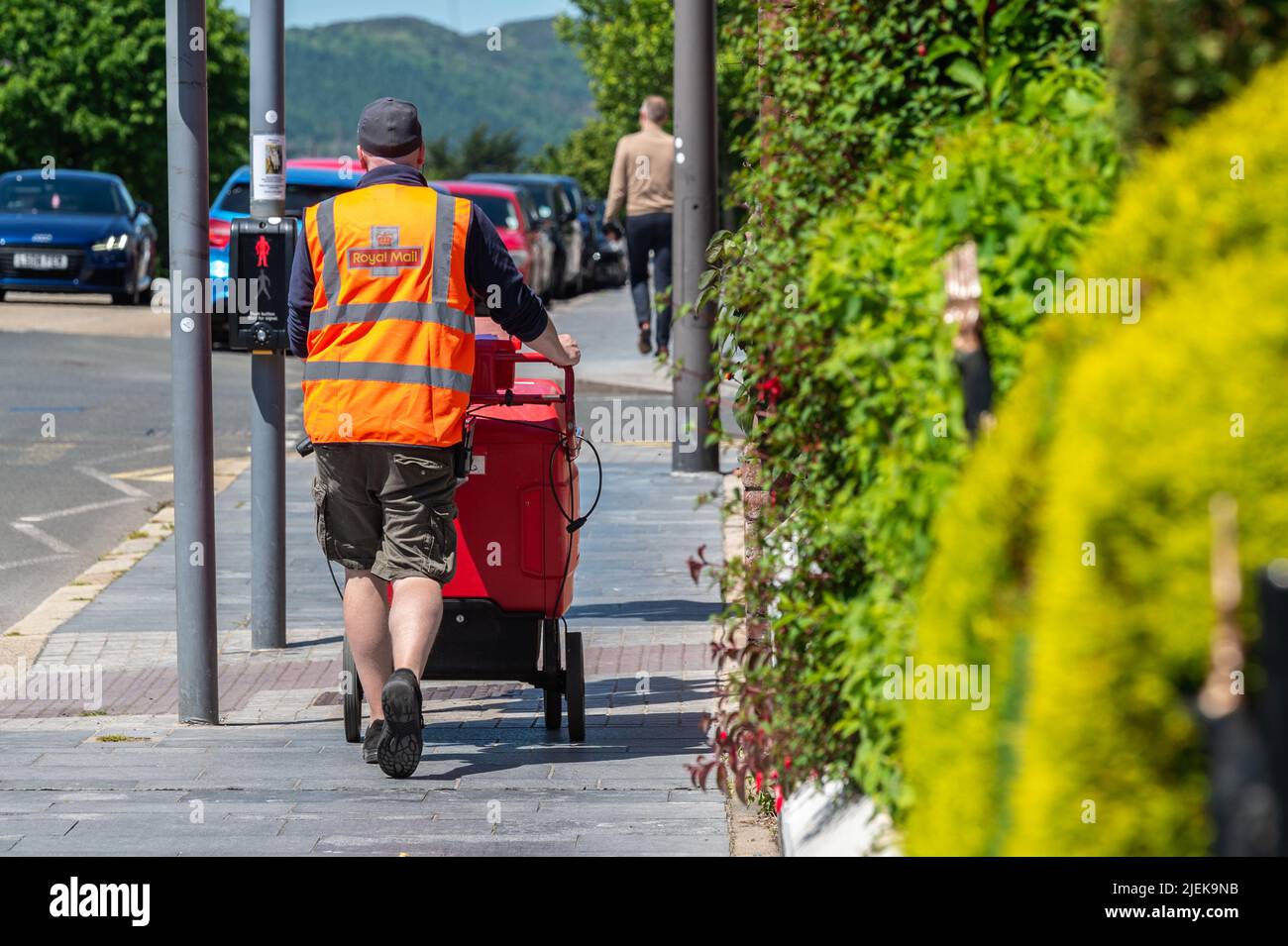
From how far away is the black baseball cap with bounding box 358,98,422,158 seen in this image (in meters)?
5.57

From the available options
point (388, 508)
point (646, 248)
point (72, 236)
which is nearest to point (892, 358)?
point (388, 508)

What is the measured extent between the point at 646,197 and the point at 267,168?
860cm

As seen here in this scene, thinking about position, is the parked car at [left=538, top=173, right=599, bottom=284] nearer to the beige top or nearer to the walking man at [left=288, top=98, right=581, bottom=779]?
the beige top

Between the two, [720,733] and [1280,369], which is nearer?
[1280,369]

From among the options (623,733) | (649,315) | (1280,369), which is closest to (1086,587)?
(1280,369)

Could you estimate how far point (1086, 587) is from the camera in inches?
79.1

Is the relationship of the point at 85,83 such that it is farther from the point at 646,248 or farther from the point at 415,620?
the point at 415,620

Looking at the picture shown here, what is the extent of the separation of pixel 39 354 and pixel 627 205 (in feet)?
19.8

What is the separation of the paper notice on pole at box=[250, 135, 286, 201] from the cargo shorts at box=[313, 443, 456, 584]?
2001 millimetres

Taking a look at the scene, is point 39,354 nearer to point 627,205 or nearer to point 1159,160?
point 627,205

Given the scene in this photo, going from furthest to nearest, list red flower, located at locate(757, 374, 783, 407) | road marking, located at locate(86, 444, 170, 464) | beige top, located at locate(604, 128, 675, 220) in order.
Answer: beige top, located at locate(604, 128, 675, 220) → road marking, located at locate(86, 444, 170, 464) → red flower, located at locate(757, 374, 783, 407)

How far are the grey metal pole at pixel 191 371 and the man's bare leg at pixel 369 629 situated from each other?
84 centimetres

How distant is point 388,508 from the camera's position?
5477mm

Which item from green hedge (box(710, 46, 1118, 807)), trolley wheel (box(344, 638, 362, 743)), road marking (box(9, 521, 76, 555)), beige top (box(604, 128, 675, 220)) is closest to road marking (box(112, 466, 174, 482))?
road marking (box(9, 521, 76, 555))
